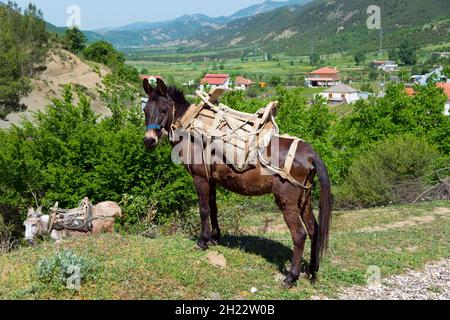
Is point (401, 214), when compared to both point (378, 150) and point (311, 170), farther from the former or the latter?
point (311, 170)

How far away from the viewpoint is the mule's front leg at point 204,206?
22.9ft

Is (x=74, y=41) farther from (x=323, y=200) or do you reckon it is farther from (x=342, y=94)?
(x=323, y=200)

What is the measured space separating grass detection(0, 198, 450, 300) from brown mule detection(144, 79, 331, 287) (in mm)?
469

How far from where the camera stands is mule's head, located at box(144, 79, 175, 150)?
679cm

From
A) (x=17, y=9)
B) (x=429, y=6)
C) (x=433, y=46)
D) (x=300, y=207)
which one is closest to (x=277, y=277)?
(x=300, y=207)

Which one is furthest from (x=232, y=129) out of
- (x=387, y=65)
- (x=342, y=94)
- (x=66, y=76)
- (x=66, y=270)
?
(x=387, y=65)

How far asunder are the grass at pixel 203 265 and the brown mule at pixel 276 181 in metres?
0.47

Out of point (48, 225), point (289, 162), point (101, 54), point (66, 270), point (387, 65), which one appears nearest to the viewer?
point (66, 270)

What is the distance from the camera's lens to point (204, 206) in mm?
7113

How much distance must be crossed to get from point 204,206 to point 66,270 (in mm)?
2321

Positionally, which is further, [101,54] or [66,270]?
[101,54]

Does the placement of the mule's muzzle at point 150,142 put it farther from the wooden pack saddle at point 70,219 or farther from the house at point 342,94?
the house at point 342,94

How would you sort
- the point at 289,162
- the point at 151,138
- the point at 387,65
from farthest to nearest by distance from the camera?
the point at 387,65 → the point at 151,138 → the point at 289,162

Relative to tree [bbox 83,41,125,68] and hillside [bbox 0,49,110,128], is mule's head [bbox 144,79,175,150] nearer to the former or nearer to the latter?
hillside [bbox 0,49,110,128]
